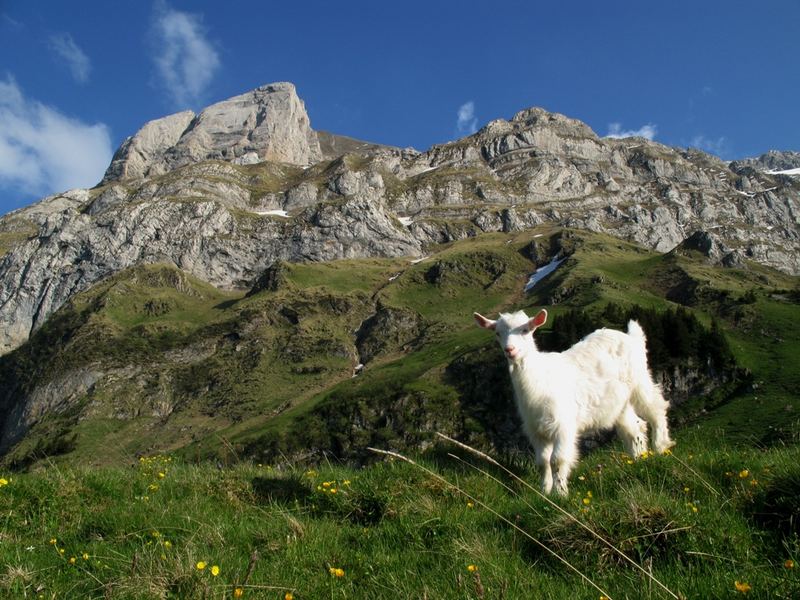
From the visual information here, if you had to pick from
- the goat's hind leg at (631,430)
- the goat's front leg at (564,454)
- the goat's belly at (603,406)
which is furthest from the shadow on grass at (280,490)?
the goat's hind leg at (631,430)

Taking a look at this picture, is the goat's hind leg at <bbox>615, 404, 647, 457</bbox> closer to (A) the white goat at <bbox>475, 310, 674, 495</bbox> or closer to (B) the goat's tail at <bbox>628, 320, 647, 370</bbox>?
(A) the white goat at <bbox>475, 310, 674, 495</bbox>

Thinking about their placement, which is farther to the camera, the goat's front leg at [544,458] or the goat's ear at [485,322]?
the goat's ear at [485,322]

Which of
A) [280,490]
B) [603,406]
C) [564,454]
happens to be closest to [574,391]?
[603,406]

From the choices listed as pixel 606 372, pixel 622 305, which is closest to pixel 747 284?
pixel 622 305

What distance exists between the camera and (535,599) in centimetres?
479

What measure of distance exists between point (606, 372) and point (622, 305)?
504 feet

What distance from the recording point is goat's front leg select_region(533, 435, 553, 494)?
959 centimetres

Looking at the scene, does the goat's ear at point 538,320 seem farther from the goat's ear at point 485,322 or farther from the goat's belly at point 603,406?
the goat's belly at point 603,406

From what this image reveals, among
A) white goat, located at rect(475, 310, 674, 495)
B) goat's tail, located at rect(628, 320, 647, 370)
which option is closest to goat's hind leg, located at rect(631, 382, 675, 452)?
white goat, located at rect(475, 310, 674, 495)

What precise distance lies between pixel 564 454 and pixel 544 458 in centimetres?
40

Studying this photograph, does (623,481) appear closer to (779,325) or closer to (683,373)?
(683,373)

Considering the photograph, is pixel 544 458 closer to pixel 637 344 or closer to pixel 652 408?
pixel 652 408

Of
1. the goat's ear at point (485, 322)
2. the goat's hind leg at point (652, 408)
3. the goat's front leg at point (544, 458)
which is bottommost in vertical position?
the goat's front leg at point (544, 458)

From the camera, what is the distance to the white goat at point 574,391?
33.6 ft
